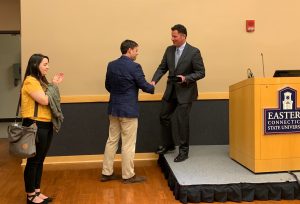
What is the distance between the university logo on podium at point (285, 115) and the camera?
3.31 metres

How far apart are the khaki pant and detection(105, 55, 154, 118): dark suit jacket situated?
10 cm

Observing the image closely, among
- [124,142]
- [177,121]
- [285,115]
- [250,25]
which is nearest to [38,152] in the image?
[124,142]

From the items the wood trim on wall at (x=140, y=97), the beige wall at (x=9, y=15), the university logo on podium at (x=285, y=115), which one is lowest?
the university logo on podium at (x=285, y=115)

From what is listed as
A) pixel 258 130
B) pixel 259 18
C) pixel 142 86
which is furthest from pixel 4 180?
pixel 259 18

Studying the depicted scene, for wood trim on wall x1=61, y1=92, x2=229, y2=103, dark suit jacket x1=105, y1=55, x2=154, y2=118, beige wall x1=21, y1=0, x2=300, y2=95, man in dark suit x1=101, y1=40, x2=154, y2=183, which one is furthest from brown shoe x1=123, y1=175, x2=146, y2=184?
beige wall x1=21, y1=0, x2=300, y2=95

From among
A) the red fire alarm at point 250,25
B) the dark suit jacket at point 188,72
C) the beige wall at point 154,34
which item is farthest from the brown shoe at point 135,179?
the red fire alarm at point 250,25

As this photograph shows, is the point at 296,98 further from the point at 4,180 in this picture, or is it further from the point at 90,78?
the point at 4,180

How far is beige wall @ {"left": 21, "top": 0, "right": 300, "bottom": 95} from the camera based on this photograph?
472 centimetres

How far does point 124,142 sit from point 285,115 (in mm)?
1570

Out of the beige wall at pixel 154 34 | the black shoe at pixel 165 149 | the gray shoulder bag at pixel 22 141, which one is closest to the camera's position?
the gray shoulder bag at pixel 22 141

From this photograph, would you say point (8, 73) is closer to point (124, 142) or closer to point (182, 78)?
point (124, 142)

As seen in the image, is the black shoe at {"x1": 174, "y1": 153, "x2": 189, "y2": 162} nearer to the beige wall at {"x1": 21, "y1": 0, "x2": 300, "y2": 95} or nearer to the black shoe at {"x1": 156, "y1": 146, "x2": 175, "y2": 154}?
the black shoe at {"x1": 156, "y1": 146, "x2": 175, "y2": 154}

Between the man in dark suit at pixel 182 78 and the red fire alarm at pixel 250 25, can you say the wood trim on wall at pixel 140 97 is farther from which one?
the red fire alarm at pixel 250 25

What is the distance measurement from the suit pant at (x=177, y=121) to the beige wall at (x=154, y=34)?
0.68m
